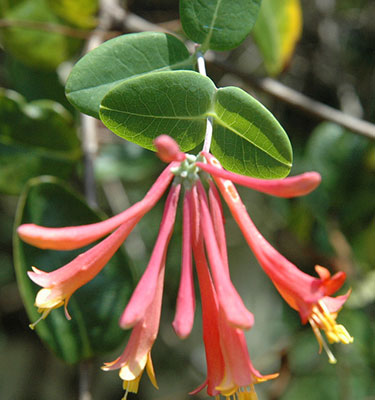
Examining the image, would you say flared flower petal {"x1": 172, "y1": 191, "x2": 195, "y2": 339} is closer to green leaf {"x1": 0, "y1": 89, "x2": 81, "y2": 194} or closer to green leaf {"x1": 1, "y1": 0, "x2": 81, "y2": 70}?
green leaf {"x1": 0, "y1": 89, "x2": 81, "y2": 194}

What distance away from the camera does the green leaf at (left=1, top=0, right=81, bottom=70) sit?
4.11 feet

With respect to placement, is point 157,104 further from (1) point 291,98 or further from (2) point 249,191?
(2) point 249,191

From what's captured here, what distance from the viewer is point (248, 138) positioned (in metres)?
0.67

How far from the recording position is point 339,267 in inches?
57.1

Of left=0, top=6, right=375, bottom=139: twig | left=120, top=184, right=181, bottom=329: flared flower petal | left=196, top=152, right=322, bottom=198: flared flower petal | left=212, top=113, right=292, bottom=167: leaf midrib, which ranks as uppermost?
left=196, top=152, right=322, bottom=198: flared flower petal

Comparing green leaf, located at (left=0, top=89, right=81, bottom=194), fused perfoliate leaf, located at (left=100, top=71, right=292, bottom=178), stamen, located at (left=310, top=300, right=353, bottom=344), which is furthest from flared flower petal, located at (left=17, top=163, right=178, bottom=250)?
green leaf, located at (left=0, top=89, right=81, bottom=194)

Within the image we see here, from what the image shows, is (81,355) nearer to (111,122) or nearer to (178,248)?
(111,122)

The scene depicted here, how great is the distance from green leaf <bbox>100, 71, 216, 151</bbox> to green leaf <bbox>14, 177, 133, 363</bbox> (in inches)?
11.5

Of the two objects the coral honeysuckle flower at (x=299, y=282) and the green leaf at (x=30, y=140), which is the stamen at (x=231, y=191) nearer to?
the coral honeysuckle flower at (x=299, y=282)

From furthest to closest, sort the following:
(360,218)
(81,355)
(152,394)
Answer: (152,394), (360,218), (81,355)

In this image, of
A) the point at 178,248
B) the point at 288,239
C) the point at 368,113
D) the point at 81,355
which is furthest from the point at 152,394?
the point at 368,113

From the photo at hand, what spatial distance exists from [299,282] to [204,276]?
0.41 feet

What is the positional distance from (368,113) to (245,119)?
1.12 metres

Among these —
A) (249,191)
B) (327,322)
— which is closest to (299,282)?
(327,322)
